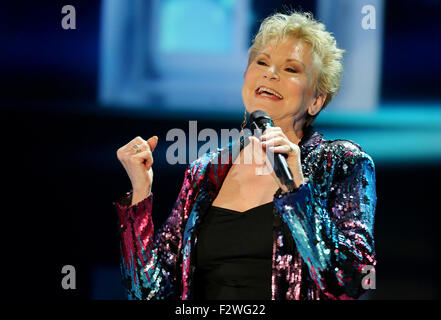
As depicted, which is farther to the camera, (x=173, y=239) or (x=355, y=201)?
(x=173, y=239)

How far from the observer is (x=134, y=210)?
1.28 metres

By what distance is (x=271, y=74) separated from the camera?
Answer: 1.33 metres

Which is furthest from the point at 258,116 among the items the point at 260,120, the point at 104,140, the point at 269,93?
the point at 104,140

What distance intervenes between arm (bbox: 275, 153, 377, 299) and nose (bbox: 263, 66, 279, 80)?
1.06 ft

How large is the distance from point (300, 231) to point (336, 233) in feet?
0.36

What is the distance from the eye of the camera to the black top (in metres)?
1.21

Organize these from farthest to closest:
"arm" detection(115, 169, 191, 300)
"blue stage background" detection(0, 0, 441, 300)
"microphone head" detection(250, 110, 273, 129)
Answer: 1. "blue stage background" detection(0, 0, 441, 300)
2. "arm" detection(115, 169, 191, 300)
3. "microphone head" detection(250, 110, 273, 129)

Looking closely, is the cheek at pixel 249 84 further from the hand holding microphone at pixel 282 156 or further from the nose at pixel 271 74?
the hand holding microphone at pixel 282 156

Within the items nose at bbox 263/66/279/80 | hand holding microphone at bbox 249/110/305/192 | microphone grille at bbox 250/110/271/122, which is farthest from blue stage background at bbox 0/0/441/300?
hand holding microphone at bbox 249/110/305/192

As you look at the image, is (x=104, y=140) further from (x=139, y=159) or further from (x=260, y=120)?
(x=260, y=120)

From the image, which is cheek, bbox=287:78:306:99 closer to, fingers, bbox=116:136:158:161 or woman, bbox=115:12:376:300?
woman, bbox=115:12:376:300
